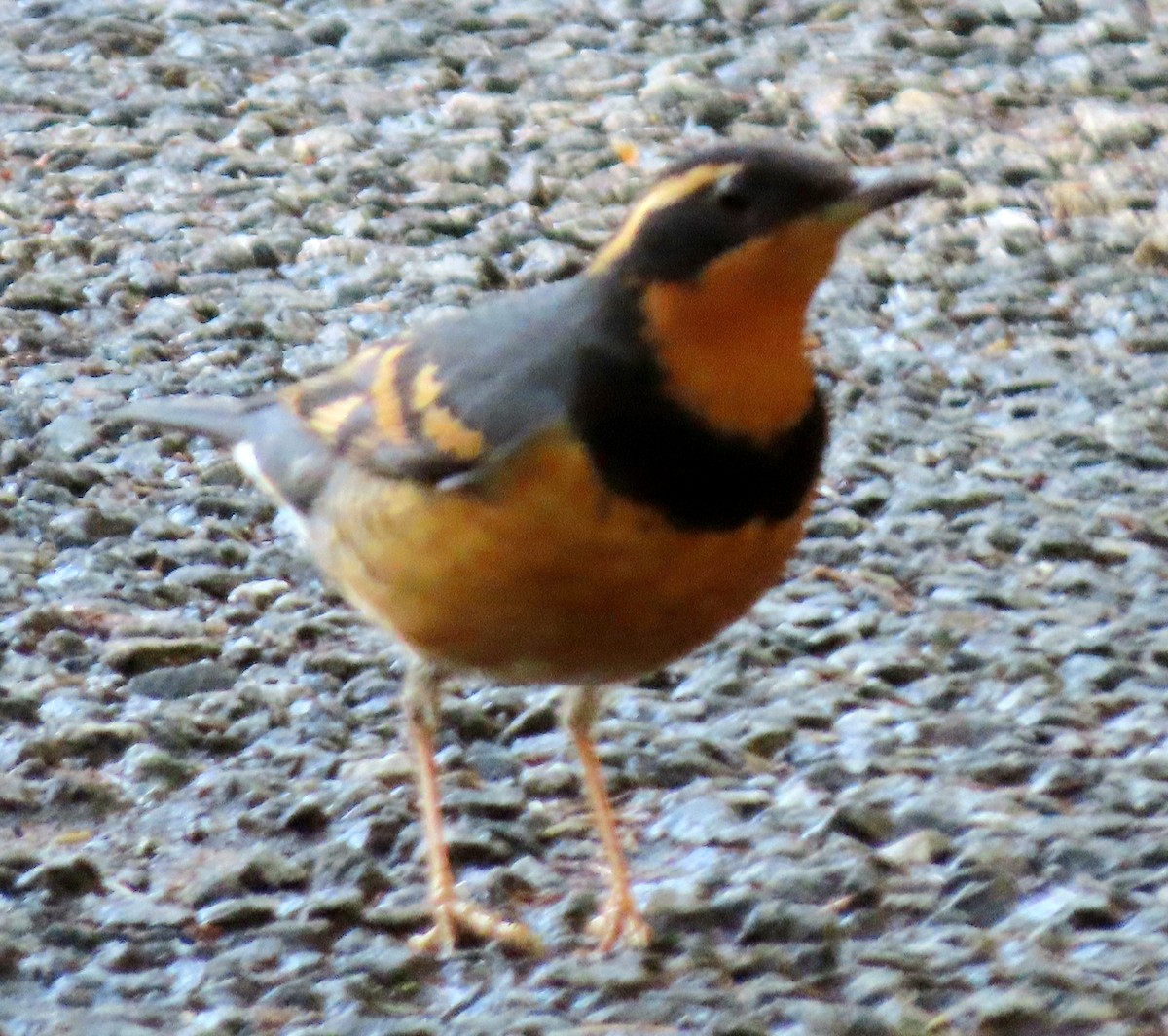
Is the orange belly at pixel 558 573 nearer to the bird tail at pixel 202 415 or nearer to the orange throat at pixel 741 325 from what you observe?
the orange throat at pixel 741 325

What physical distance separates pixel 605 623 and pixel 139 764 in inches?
51.8

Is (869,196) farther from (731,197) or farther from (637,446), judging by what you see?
(637,446)

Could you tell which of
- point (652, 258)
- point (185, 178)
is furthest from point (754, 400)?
point (185, 178)

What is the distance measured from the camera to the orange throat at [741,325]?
11.8 ft

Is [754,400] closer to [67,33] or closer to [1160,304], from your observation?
[1160,304]

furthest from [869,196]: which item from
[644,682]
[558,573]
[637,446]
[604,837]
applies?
[644,682]

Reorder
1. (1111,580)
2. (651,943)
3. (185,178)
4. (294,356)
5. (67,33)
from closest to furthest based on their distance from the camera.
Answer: (651,943) → (1111,580) → (294,356) → (185,178) → (67,33)

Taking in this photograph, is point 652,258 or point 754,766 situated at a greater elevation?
point 652,258

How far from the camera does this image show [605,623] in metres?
3.69

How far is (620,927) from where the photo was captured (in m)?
4.04

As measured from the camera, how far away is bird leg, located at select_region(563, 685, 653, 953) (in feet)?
13.3

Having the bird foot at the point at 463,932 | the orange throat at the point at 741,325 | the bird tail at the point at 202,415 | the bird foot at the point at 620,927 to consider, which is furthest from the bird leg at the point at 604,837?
the bird tail at the point at 202,415

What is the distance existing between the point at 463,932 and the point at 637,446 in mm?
1060

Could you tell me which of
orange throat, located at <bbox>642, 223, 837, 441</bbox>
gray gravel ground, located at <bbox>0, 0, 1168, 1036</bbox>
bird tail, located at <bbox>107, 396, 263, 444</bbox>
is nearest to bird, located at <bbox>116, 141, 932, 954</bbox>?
orange throat, located at <bbox>642, 223, 837, 441</bbox>
